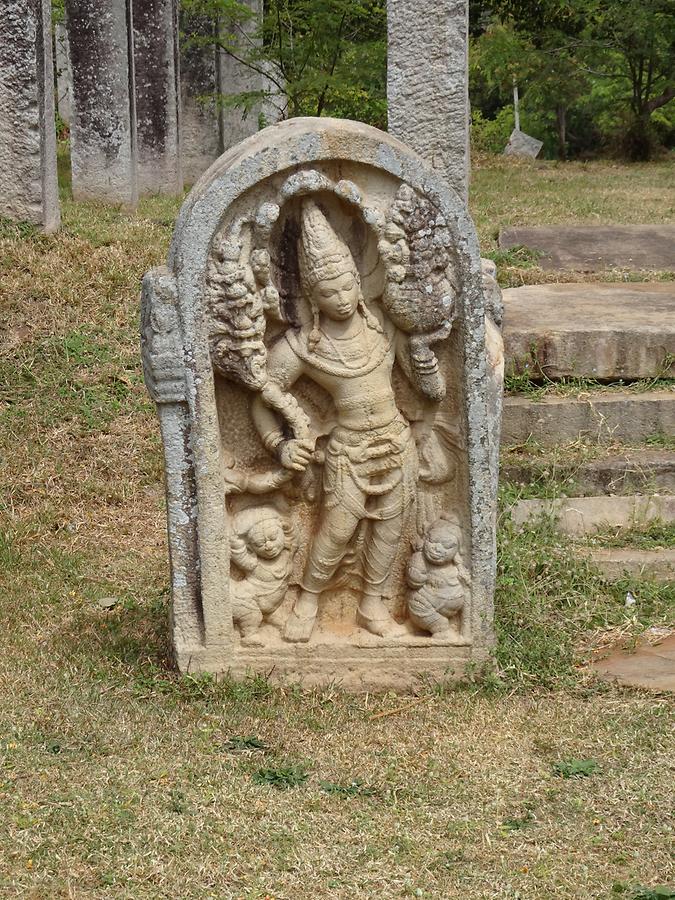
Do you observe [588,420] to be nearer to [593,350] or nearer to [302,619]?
[593,350]

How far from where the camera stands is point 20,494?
6941 millimetres

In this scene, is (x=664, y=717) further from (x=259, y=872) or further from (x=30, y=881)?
(x=30, y=881)

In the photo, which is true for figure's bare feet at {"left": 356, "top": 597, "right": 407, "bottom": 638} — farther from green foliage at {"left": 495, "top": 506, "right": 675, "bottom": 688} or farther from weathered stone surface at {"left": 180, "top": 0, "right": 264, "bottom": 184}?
weathered stone surface at {"left": 180, "top": 0, "right": 264, "bottom": 184}

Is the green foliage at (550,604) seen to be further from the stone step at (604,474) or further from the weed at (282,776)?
the weed at (282,776)

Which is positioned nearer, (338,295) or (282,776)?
(282,776)

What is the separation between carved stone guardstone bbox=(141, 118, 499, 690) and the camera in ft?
14.9

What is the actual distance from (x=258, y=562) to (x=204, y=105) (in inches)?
453

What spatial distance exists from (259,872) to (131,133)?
8851mm

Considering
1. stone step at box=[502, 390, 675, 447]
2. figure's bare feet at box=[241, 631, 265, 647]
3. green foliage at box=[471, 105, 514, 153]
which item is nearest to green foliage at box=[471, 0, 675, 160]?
green foliage at box=[471, 105, 514, 153]

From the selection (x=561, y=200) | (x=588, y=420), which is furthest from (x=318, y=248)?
(x=561, y=200)

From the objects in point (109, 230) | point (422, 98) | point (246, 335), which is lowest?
point (246, 335)

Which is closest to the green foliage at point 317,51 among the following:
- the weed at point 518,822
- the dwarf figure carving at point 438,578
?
the dwarf figure carving at point 438,578

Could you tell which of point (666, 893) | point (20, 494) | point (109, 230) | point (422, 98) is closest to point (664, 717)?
point (666, 893)

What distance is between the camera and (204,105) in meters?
15.5
